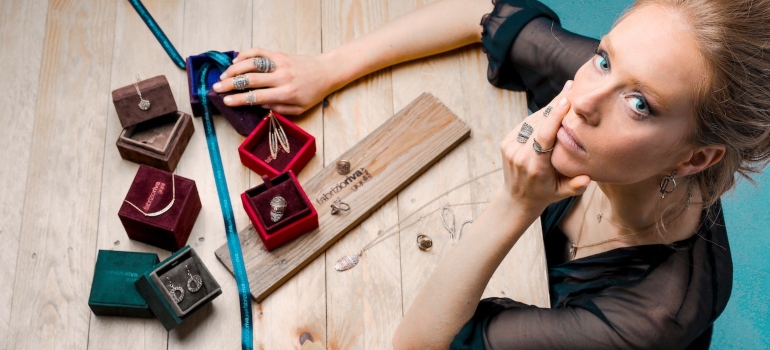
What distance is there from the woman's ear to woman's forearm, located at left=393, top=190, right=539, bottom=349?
29cm

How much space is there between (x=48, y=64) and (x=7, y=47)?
0.12 meters

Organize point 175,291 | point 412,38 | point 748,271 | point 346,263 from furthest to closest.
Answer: point 748,271
point 412,38
point 346,263
point 175,291

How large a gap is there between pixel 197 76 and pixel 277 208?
16.2 inches

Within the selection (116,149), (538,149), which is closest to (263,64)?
(116,149)

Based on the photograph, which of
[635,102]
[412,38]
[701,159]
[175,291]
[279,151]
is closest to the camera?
[635,102]

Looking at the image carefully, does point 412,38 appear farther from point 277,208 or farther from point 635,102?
point 635,102

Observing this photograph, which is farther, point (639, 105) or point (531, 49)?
point (531, 49)

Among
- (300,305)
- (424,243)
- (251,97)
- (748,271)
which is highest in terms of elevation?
(251,97)

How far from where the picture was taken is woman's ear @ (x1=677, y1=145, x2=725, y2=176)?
50.1 inches

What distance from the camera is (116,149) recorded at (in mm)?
Result: 1770

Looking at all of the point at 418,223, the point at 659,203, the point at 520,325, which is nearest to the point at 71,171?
the point at 418,223

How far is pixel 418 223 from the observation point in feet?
5.70

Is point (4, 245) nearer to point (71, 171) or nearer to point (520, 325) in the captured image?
point (71, 171)

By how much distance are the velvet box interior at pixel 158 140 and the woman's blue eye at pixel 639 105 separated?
1004 mm
